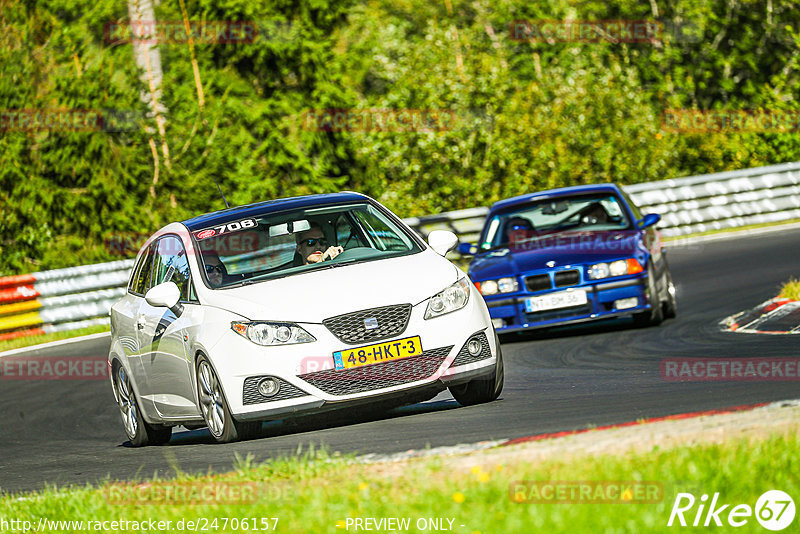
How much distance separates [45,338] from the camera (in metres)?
19.1

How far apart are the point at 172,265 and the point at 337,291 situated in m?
1.83

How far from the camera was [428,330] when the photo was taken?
819 cm

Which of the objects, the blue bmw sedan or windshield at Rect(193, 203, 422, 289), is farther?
the blue bmw sedan

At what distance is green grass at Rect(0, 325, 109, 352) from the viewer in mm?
18516

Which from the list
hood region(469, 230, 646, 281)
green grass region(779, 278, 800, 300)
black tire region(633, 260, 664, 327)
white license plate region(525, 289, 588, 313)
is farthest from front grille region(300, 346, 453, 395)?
green grass region(779, 278, 800, 300)

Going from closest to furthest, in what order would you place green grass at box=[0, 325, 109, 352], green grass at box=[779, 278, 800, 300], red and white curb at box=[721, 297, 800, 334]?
1. red and white curb at box=[721, 297, 800, 334]
2. green grass at box=[779, 278, 800, 300]
3. green grass at box=[0, 325, 109, 352]

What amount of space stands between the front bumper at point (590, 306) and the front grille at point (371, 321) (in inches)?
198

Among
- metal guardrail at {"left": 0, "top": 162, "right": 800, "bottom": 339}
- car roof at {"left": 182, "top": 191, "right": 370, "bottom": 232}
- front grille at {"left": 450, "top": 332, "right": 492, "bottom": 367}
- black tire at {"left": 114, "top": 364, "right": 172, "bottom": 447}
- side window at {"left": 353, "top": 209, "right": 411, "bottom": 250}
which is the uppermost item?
car roof at {"left": 182, "top": 191, "right": 370, "bottom": 232}

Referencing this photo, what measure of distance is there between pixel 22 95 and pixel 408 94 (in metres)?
12.4

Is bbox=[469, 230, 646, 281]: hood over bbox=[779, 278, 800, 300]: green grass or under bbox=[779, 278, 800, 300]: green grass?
over

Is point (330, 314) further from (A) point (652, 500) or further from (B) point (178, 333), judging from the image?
(A) point (652, 500)

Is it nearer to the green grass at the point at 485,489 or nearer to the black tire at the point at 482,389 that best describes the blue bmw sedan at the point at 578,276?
the black tire at the point at 482,389

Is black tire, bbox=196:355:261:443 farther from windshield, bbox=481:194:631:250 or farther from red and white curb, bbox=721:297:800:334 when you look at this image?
windshield, bbox=481:194:631:250

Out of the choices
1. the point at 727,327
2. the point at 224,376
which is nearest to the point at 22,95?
the point at 727,327
